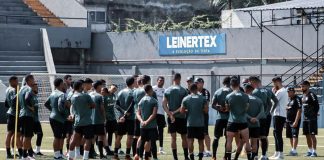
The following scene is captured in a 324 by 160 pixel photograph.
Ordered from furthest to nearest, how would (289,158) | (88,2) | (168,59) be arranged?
(88,2) < (168,59) < (289,158)

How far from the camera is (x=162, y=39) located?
52.2m

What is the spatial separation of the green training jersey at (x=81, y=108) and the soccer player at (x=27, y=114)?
1.56m

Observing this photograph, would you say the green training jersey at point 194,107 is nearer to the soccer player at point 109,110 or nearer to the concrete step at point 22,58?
the soccer player at point 109,110

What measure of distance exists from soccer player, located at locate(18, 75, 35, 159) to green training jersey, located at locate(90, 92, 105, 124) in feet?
4.78

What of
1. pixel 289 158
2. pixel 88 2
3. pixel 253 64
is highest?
pixel 88 2

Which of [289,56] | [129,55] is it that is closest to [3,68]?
[129,55]

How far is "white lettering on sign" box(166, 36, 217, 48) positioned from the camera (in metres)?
50.7

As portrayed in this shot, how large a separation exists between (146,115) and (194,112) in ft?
3.98

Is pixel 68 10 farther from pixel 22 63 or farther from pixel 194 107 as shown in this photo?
pixel 194 107

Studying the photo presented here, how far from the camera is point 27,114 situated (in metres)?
24.4

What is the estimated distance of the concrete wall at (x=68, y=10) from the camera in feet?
184

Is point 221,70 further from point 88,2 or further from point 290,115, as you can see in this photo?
point 290,115

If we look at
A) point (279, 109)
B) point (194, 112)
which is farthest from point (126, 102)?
point (279, 109)

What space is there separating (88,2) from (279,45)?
14.8 m
